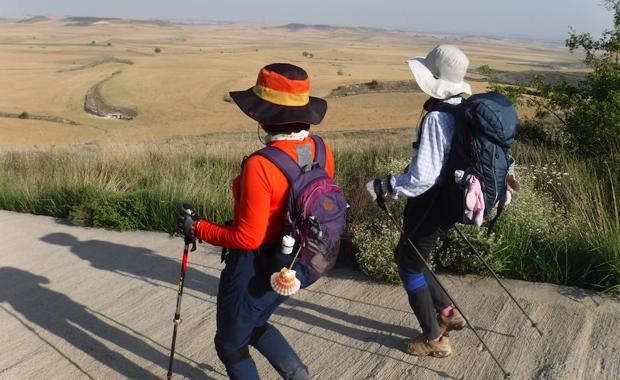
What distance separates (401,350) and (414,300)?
49cm

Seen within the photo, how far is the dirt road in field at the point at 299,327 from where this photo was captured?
3646 millimetres

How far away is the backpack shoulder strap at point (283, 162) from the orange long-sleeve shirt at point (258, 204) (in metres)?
A: 0.02

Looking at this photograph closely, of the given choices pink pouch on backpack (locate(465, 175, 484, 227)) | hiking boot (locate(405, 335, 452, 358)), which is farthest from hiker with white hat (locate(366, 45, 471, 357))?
pink pouch on backpack (locate(465, 175, 484, 227))

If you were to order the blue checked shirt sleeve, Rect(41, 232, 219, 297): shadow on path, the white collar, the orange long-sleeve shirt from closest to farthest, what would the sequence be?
the orange long-sleeve shirt → the white collar → the blue checked shirt sleeve → Rect(41, 232, 219, 297): shadow on path

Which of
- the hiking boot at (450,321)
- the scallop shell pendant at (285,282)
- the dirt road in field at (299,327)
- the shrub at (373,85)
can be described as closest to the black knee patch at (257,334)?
the scallop shell pendant at (285,282)

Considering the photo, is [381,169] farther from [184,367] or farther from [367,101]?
[367,101]

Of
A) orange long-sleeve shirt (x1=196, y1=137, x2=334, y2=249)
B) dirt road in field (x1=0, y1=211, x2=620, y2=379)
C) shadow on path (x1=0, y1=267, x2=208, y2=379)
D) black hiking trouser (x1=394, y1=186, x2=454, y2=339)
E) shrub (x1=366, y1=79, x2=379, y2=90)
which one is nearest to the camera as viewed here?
orange long-sleeve shirt (x1=196, y1=137, x2=334, y2=249)

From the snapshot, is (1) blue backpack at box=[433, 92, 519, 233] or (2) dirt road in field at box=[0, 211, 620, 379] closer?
(1) blue backpack at box=[433, 92, 519, 233]

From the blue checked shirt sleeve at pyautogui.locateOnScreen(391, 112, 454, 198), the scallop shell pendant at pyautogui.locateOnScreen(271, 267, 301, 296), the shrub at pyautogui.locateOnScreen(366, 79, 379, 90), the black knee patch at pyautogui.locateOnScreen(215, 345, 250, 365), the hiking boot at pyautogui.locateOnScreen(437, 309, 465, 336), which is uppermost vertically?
the blue checked shirt sleeve at pyautogui.locateOnScreen(391, 112, 454, 198)

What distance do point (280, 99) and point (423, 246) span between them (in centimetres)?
132

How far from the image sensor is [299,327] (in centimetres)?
423

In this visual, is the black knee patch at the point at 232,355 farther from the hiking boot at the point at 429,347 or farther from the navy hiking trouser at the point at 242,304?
the hiking boot at the point at 429,347

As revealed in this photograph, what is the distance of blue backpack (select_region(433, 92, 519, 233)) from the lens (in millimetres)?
2924

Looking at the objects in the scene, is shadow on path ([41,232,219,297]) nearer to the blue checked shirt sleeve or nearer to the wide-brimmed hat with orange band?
the blue checked shirt sleeve
